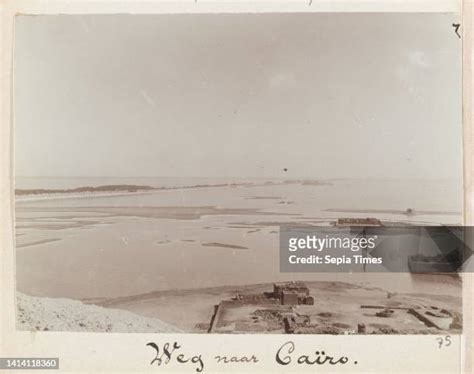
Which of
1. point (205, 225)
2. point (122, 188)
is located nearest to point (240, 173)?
point (205, 225)

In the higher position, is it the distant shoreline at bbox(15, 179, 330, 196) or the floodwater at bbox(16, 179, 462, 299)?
the distant shoreline at bbox(15, 179, 330, 196)

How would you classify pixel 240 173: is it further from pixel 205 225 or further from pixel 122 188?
pixel 122 188

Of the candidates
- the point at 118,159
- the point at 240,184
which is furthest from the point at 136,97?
the point at 240,184

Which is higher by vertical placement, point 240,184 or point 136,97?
point 136,97

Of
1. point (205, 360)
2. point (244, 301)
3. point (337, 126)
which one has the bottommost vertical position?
point (205, 360)

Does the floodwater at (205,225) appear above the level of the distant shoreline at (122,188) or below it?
below
